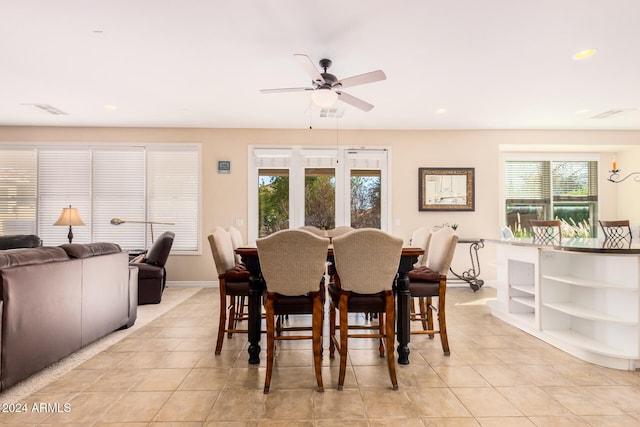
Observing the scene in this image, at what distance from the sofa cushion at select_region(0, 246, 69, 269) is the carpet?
2.62 ft

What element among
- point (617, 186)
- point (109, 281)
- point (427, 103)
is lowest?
point (109, 281)

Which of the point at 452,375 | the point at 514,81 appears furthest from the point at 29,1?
the point at 514,81

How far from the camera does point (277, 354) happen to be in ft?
9.18

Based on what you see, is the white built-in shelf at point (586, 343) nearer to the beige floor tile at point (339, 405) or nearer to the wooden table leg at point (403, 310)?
the wooden table leg at point (403, 310)

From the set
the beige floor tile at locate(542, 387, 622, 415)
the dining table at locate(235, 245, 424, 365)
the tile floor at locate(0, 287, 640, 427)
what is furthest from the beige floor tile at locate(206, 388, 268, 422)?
the beige floor tile at locate(542, 387, 622, 415)

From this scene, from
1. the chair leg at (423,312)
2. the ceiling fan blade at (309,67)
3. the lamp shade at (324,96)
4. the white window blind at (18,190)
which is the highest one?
the ceiling fan blade at (309,67)

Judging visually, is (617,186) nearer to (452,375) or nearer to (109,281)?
(452,375)

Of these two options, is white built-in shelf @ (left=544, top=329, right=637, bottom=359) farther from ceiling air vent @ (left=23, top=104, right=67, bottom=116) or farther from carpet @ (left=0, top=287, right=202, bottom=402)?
ceiling air vent @ (left=23, top=104, right=67, bottom=116)

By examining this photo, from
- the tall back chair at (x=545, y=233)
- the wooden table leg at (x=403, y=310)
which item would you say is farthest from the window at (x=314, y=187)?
the wooden table leg at (x=403, y=310)

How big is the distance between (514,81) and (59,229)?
22.9 ft

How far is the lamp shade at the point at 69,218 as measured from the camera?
16.5ft

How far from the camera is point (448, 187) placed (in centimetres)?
577

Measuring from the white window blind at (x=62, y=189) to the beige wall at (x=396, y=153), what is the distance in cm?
30

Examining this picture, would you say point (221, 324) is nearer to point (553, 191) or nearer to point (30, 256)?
point (30, 256)
